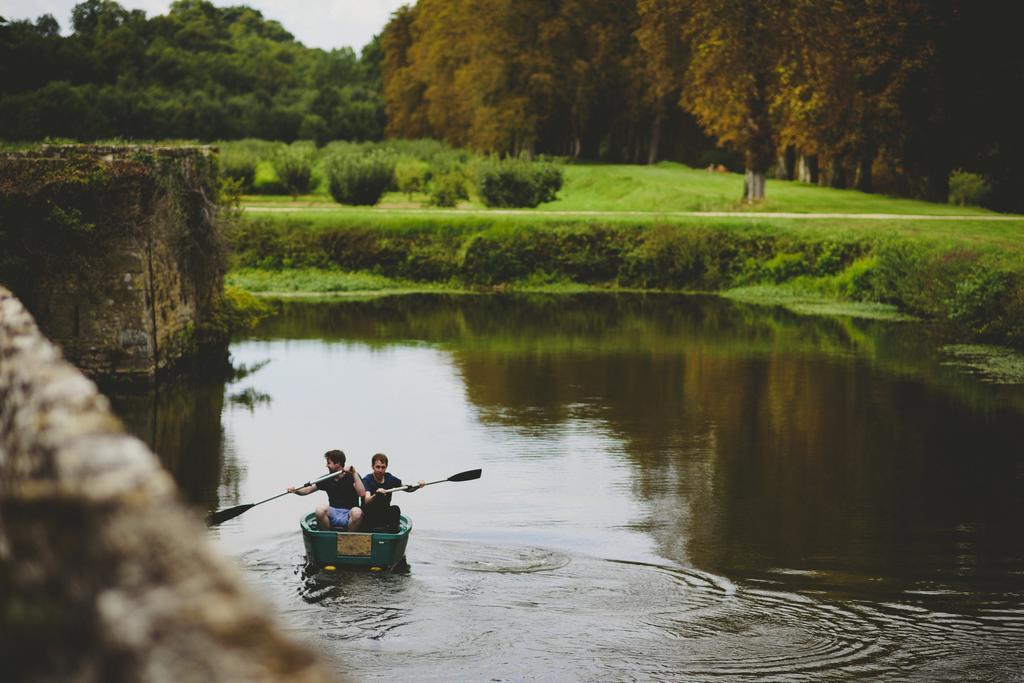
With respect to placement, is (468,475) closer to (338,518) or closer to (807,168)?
(338,518)

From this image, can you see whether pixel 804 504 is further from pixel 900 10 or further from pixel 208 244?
pixel 900 10

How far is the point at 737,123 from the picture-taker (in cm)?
4428

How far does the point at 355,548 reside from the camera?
43.0ft

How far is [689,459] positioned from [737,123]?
2782 centimetres

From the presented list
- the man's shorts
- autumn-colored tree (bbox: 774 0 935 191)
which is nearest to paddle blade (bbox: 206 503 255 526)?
the man's shorts

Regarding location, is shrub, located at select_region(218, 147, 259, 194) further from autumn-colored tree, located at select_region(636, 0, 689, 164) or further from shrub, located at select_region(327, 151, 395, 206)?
autumn-colored tree, located at select_region(636, 0, 689, 164)

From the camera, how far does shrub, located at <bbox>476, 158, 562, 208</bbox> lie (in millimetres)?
46031

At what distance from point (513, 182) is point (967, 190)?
21.6 m

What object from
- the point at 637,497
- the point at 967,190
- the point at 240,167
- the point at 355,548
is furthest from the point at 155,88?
the point at 355,548

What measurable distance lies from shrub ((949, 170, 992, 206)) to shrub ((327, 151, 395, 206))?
72.0 ft

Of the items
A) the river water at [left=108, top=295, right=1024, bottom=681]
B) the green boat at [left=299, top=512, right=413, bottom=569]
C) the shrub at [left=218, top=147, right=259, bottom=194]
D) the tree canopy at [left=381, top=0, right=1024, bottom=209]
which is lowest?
the river water at [left=108, top=295, right=1024, bottom=681]

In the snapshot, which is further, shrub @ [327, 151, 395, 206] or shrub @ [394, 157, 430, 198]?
shrub @ [394, 157, 430, 198]

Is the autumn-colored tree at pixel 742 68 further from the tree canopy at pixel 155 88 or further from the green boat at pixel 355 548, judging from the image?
the green boat at pixel 355 548

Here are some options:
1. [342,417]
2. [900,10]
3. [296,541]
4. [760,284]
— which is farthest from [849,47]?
[296,541]
